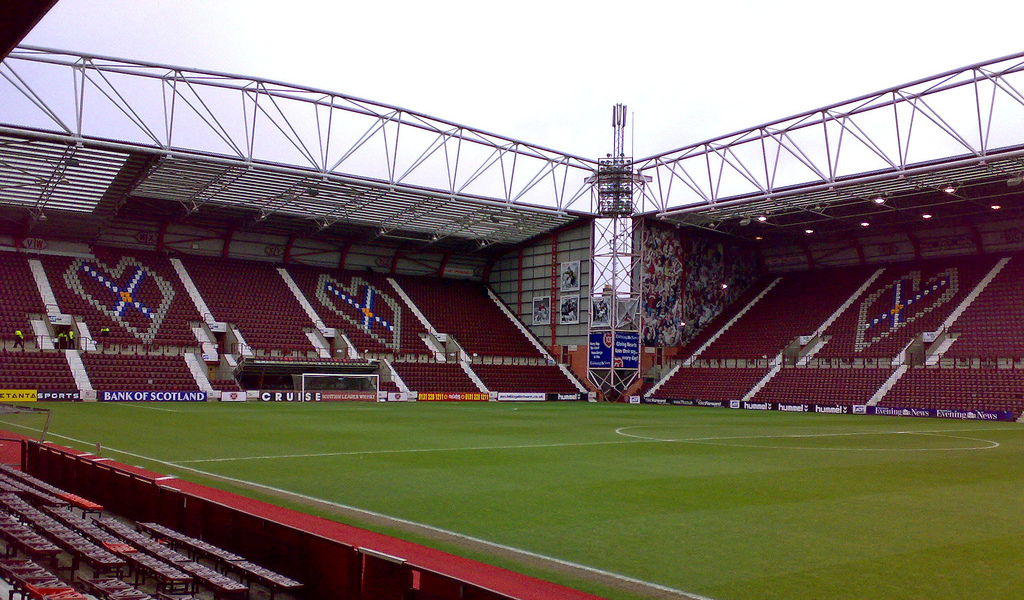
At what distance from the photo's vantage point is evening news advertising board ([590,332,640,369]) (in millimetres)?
53469

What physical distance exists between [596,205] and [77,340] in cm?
3118

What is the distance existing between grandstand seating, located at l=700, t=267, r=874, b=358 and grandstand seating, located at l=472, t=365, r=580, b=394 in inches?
382

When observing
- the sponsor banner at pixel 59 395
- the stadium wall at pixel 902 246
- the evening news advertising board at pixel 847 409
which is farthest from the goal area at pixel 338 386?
the stadium wall at pixel 902 246

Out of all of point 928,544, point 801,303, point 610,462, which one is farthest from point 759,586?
point 801,303

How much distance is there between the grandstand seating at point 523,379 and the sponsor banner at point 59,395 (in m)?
24.0

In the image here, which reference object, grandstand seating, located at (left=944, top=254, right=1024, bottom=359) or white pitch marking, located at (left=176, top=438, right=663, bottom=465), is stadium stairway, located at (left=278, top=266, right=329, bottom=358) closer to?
white pitch marking, located at (left=176, top=438, right=663, bottom=465)

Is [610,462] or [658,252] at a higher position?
[658,252]

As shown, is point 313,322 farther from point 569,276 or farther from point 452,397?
point 569,276

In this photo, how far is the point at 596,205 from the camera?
53.8 metres

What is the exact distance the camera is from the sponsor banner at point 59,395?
125ft

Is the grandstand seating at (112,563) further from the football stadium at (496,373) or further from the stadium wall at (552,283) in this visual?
the stadium wall at (552,283)

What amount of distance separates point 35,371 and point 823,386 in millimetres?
40968

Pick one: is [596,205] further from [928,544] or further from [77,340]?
[928,544]

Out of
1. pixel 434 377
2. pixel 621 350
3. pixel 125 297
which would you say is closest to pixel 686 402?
pixel 621 350
